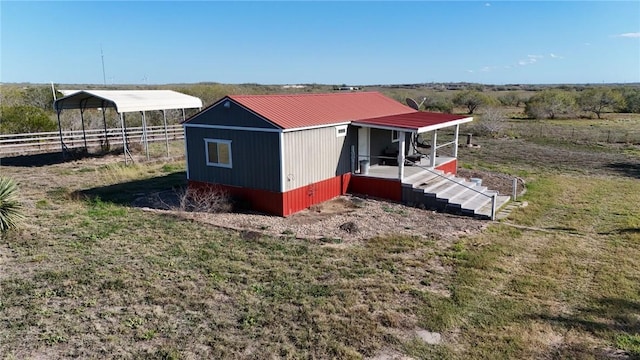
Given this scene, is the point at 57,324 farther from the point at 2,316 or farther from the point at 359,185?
the point at 359,185

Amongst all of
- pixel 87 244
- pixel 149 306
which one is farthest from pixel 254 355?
pixel 87 244

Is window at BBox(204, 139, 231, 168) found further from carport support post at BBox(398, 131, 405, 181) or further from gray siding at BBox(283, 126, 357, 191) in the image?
carport support post at BBox(398, 131, 405, 181)

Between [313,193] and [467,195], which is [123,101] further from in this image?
[467,195]

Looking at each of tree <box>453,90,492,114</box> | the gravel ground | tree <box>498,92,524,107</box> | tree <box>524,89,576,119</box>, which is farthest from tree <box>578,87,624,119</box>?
the gravel ground

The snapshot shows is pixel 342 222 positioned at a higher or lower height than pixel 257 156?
lower

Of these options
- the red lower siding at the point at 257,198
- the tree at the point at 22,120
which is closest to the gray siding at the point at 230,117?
the red lower siding at the point at 257,198

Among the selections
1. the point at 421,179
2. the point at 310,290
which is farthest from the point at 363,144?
the point at 310,290

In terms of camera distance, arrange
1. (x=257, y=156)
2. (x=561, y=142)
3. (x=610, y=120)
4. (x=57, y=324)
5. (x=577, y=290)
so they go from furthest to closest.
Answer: (x=610, y=120) < (x=561, y=142) < (x=257, y=156) < (x=577, y=290) < (x=57, y=324)
